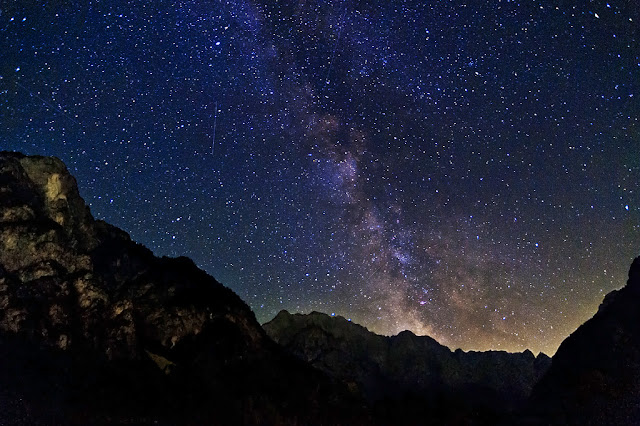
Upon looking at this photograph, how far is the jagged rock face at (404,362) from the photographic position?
9969cm

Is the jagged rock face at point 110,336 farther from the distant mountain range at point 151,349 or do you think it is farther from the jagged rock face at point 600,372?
the jagged rock face at point 600,372

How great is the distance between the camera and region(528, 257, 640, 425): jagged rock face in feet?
165

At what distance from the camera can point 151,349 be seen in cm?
4634

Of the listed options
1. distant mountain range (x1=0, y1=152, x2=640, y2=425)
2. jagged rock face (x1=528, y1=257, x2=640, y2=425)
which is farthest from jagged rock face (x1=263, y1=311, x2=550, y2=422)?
jagged rock face (x1=528, y1=257, x2=640, y2=425)

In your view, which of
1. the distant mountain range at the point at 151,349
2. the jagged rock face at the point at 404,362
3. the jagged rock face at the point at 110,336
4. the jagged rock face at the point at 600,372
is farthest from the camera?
the jagged rock face at the point at 404,362

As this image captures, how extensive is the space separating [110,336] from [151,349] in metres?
5.46

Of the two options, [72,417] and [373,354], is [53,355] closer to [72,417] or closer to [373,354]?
[72,417]

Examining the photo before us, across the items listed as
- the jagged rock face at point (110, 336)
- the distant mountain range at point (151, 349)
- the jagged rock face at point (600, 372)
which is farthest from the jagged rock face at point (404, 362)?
the jagged rock face at point (110, 336)

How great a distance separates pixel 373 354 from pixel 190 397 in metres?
75.1

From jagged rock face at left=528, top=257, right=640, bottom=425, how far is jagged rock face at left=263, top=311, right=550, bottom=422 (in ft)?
116

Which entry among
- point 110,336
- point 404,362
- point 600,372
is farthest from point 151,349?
point 404,362

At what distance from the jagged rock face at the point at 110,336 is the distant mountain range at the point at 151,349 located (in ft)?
0.45

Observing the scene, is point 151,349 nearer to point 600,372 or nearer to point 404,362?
point 600,372

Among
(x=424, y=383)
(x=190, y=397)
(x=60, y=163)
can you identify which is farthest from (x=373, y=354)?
(x=60, y=163)
